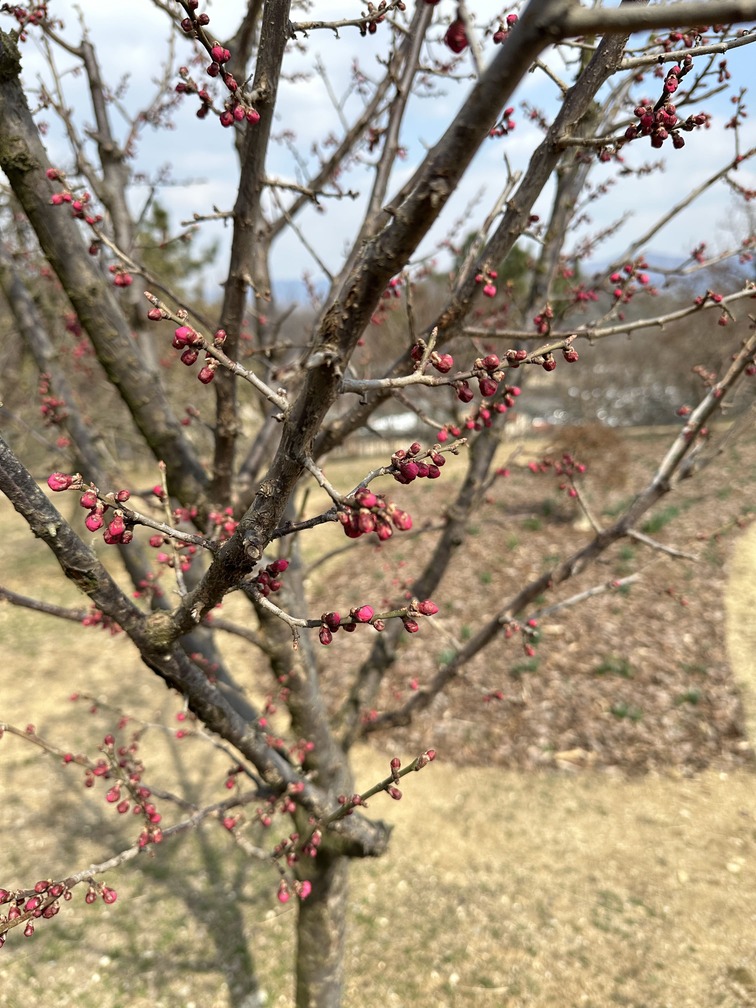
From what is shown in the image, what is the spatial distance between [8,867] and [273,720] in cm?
298

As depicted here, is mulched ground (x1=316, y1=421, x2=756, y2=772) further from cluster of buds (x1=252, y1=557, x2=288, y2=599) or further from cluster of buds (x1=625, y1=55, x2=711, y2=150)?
cluster of buds (x1=625, y1=55, x2=711, y2=150)

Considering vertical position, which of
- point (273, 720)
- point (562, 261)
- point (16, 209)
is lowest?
point (273, 720)

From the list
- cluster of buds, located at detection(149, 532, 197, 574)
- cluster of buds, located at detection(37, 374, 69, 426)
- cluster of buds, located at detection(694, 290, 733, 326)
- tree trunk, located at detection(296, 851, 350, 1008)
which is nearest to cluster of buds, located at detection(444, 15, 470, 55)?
cluster of buds, located at detection(149, 532, 197, 574)

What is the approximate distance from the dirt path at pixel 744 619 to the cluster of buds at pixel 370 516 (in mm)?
7307

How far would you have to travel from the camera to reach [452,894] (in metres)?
4.83

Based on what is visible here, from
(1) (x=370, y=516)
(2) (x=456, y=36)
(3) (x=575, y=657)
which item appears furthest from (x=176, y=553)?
(3) (x=575, y=657)

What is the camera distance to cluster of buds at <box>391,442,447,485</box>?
1048 millimetres

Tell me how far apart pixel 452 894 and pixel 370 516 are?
16.9ft

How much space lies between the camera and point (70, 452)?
155 inches

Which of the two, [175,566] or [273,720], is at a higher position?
[273,720]

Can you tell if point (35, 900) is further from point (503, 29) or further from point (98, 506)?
point (503, 29)

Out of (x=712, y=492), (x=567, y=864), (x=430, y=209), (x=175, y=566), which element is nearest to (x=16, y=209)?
(x=175, y=566)

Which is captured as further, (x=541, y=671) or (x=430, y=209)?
(x=541, y=671)

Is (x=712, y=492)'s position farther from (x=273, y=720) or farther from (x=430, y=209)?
(x=430, y=209)
